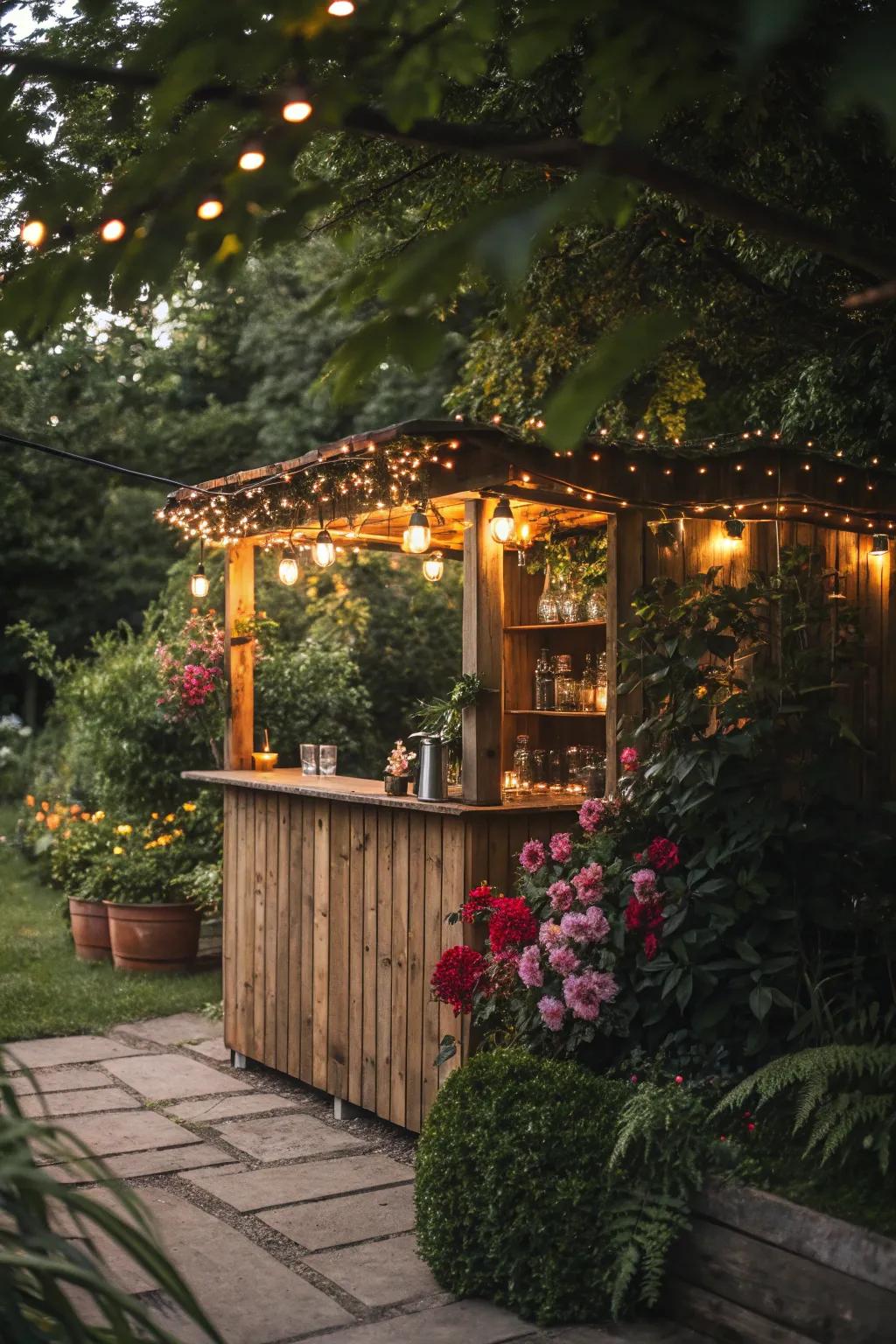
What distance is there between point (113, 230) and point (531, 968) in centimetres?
286

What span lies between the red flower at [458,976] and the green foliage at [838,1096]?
3.10 ft

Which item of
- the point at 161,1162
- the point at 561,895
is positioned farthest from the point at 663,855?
the point at 161,1162

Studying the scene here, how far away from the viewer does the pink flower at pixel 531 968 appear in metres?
4.07

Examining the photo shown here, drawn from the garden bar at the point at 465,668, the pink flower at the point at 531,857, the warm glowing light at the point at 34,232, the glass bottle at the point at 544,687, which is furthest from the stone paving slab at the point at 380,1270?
the warm glowing light at the point at 34,232

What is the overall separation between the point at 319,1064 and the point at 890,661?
3.00m

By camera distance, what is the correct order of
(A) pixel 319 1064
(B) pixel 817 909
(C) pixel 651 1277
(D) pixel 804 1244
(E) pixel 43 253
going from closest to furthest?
(E) pixel 43 253, (D) pixel 804 1244, (C) pixel 651 1277, (B) pixel 817 909, (A) pixel 319 1064

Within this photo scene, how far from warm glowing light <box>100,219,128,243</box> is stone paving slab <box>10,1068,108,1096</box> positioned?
14.9 feet

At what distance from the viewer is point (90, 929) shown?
8.01 m

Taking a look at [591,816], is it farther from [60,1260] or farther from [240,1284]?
[60,1260]

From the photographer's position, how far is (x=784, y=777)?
4.27 metres

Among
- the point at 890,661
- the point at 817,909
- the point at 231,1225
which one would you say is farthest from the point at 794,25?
the point at 890,661

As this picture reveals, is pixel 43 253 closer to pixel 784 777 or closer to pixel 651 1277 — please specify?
pixel 651 1277

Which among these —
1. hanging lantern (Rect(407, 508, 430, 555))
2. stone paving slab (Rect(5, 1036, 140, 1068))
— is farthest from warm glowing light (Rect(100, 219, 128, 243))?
stone paving slab (Rect(5, 1036, 140, 1068))

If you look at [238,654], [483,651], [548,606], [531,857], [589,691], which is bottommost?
[531,857]
